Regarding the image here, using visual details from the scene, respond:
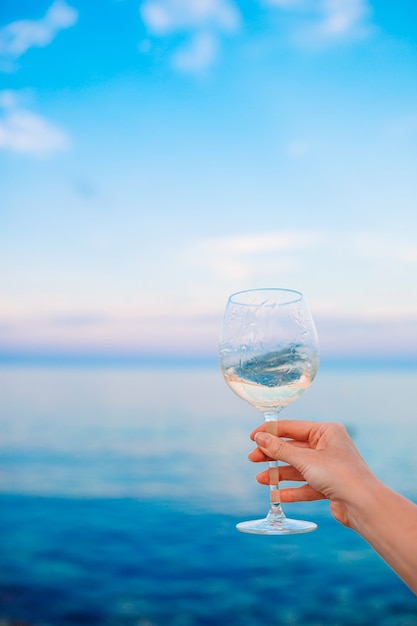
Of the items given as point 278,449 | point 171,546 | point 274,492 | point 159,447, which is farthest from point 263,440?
point 159,447

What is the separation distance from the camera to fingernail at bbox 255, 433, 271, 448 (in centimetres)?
210

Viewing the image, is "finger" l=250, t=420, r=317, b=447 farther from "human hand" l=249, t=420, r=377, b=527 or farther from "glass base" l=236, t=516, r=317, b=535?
"glass base" l=236, t=516, r=317, b=535

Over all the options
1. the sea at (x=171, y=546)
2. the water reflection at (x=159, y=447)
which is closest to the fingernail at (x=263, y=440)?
the sea at (x=171, y=546)

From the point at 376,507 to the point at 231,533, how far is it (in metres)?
6.68

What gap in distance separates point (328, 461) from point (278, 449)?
0.17 m

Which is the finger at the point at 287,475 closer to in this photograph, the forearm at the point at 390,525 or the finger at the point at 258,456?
the finger at the point at 258,456

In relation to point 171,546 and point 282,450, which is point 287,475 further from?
point 171,546

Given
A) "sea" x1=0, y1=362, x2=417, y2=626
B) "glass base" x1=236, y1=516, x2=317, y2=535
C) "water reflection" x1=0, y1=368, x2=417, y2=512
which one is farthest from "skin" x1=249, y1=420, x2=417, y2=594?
"water reflection" x1=0, y1=368, x2=417, y2=512

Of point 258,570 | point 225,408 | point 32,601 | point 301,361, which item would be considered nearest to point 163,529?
point 258,570

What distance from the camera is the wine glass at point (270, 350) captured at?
2.02 meters

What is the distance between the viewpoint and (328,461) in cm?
197

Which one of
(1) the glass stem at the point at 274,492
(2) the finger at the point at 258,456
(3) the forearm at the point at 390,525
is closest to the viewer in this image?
(3) the forearm at the point at 390,525

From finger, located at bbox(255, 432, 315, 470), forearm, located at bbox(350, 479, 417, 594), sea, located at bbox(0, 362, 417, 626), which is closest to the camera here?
forearm, located at bbox(350, 479, 417, 594)

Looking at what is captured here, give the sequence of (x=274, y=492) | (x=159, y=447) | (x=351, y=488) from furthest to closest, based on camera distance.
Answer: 1. (x=159, y=447)
2. (x=274, y=492)
3. (x=351, y=488)
